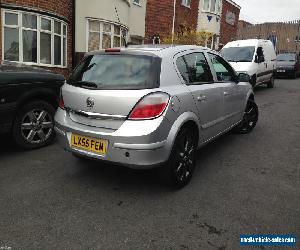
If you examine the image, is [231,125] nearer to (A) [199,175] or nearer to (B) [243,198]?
(A) [199,175]

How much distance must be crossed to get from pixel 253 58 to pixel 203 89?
28.1 feet

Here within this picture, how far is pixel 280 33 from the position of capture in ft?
189

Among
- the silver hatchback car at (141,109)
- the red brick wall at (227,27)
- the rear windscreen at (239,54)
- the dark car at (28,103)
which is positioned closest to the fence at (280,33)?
the red brick wall at (227,27)

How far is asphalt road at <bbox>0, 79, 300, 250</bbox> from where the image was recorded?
9.54 feet

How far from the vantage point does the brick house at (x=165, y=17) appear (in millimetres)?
19578

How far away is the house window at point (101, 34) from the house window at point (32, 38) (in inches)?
78.2

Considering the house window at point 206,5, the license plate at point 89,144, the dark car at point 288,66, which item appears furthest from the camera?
the house window at point 206,5

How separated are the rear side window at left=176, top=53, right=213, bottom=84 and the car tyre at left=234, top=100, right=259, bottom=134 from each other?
2155 mm

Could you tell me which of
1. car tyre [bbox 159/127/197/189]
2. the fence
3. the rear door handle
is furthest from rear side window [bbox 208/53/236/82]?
the fence

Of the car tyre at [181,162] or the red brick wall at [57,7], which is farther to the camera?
the red brick wall at [57,7]

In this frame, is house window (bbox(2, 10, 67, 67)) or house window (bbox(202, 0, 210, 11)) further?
house window (bbox(202, 0, 210, 11))

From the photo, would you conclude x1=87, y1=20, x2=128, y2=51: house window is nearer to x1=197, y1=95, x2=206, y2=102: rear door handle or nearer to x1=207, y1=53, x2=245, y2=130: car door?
x1=207, y1=53, x2=245, y2=130: car door

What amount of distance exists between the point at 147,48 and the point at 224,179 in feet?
6.41

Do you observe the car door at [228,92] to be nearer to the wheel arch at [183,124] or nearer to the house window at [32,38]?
the wheel arch at [183,124]
